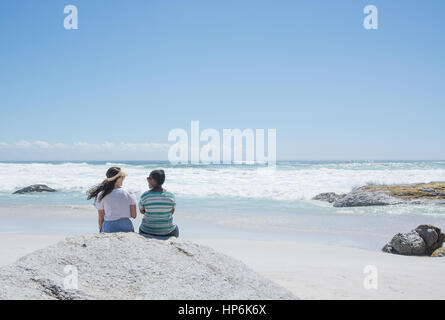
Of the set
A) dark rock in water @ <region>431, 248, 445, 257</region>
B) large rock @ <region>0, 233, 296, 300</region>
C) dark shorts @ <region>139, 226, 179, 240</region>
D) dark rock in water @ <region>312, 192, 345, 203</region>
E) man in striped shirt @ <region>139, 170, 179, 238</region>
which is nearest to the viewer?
large rock @ <region>0, 233, 296, 300</region>

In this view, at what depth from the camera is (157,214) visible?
15.5 feet

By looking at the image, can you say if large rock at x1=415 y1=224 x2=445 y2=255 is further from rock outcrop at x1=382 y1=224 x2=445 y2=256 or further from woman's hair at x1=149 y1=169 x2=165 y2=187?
woman's hair at x1=149 y1=169 x2=165 y2=187

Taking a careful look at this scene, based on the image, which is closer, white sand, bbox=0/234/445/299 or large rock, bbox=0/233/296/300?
large rock, bbox=0/233/296/300

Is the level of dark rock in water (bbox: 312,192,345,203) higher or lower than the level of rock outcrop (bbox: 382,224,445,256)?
lower

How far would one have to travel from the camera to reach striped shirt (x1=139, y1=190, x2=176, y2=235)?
4.70 metres

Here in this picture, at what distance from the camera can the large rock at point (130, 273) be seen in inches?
133

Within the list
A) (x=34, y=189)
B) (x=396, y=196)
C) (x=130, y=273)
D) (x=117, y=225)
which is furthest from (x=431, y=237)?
(x=34, y=189)

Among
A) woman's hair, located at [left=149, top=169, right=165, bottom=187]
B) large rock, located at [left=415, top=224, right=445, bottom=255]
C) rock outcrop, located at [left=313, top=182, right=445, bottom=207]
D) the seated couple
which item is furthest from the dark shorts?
rock outcrop, located at [left=313, top=182, right=445, bottom=207]

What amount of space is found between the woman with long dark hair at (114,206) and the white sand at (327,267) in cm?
220

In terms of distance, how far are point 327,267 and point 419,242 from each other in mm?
2844

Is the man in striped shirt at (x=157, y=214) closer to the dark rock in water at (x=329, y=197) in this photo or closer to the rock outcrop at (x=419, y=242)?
the rock outcrop at (x=419, y=242)

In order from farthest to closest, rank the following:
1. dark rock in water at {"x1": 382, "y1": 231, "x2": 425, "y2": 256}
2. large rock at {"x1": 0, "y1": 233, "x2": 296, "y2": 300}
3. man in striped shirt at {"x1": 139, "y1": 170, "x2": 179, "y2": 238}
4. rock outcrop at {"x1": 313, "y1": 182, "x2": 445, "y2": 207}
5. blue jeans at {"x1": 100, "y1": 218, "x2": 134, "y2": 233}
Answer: rock outcrop at {"x1": 313, "y1": 182, "x2": 445, "y2": 207} → dark rock in water at {"x1": 382, "y1": 231, "x2": 425, "y2": 256} → blue jeans at {"x1": 100, "y1": 218, "x2": 134, "y2": 233} → man in striped shirt at {"x1": 139, "y1": 170, "x2": 179, "y2": 238} → large rock at {"x1": 0, "y1": 233, "x2": 296, "y2": 300}

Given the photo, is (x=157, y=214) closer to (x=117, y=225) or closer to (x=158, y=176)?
(x=158, y=176)
